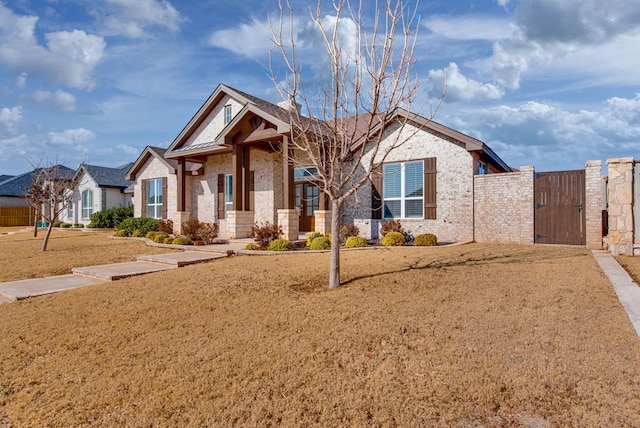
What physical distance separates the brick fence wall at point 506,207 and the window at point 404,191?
1974mm

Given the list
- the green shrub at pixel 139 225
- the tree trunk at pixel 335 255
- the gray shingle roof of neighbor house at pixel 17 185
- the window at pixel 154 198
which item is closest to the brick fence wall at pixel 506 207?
the tree trunk at pixel 335 255

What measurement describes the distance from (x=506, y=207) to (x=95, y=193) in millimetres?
27918

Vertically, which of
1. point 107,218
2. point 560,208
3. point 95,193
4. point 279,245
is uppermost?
point 95,193

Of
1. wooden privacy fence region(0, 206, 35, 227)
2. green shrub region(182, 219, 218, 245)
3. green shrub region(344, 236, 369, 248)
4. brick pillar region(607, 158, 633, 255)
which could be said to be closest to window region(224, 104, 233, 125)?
green shrub region(182, 219, 218, 245)

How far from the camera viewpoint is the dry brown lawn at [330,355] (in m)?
2.89

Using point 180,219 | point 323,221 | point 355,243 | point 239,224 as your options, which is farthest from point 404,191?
point 180,219

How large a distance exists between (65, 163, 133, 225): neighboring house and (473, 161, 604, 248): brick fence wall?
25.4 metres

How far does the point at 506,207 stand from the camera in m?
12.6

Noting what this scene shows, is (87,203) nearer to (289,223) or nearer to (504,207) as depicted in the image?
(289,223)

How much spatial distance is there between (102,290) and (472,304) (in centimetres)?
646

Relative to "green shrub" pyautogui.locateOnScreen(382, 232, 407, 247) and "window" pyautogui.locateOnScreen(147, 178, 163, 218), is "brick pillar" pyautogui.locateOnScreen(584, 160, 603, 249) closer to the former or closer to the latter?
"green shrub" pyautogui.locateOnScreen(382, 232, 407, 247)

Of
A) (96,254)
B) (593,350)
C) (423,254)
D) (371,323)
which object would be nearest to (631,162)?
(423,254)

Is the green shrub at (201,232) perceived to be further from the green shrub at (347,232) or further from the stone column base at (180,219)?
the green shrub at (347,232)

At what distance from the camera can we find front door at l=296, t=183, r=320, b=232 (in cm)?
1691
